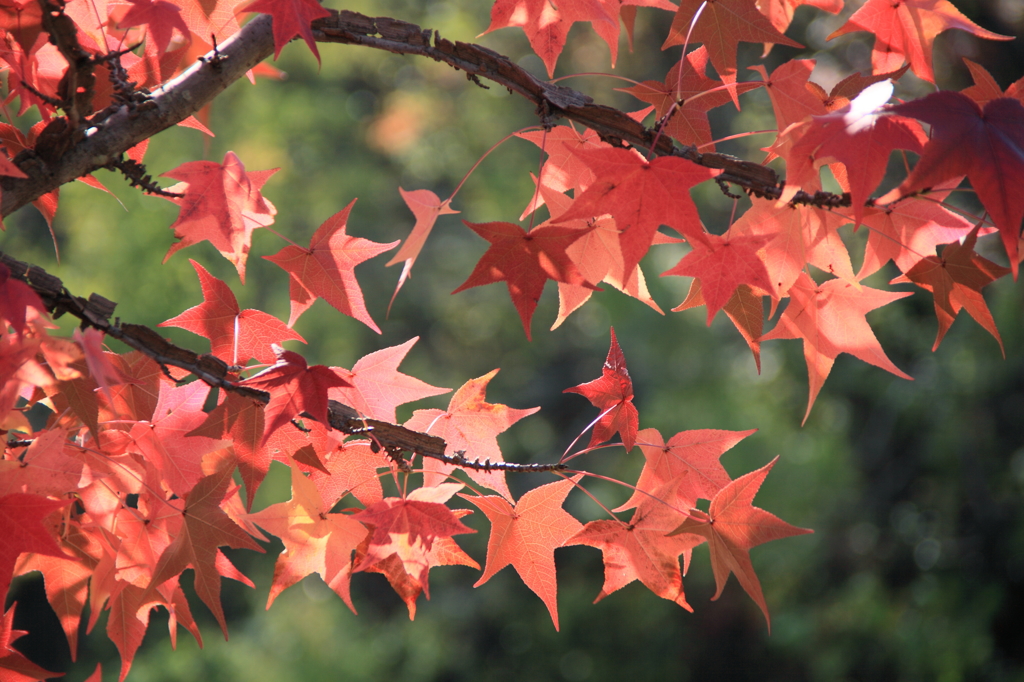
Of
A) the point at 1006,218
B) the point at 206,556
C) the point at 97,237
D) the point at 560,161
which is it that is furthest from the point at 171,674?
the point at 1006,218

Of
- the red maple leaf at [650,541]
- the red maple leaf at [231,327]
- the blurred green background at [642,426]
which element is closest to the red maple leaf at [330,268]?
the red maple leaf at [231,327]

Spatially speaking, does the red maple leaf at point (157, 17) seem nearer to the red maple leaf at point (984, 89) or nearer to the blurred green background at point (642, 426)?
the red maple leaf at point (984, 89)

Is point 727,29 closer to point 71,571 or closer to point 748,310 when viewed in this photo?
point 748,310

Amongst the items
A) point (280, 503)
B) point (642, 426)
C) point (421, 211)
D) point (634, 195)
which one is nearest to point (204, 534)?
point (280, 503)

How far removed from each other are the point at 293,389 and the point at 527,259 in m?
0.18

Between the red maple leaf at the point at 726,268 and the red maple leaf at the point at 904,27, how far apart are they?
0.23 metres

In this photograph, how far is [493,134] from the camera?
17.6ft

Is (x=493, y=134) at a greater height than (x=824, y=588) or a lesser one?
greater

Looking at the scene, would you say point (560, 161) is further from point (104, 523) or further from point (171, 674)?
point (171, 674)

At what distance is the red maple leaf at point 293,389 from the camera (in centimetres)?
47

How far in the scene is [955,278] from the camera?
535mm

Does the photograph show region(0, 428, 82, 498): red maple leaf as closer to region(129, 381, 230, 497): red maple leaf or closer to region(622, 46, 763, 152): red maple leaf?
region(129, 381, 230, 497): red maple leaf

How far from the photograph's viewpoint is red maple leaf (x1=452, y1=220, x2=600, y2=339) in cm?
48

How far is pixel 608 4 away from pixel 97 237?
2.97 meters
